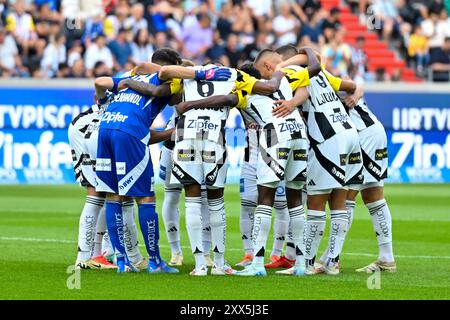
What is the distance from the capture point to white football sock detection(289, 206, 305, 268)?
40.0 ft

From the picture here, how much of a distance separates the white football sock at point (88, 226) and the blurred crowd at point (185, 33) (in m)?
15.4

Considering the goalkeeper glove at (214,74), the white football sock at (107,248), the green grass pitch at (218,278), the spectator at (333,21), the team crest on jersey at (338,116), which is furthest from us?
the spectator at (333,21)

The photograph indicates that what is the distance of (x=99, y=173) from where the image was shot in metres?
12.2

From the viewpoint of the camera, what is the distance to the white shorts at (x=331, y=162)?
12.2m

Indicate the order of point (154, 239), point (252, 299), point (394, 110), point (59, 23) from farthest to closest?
point (59, 23) → point (394, 110) → point (154, 239) → point (252, 299)

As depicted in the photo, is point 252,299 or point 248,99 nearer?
point 252,299

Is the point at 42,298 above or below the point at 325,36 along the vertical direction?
below

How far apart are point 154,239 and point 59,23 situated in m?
19.0

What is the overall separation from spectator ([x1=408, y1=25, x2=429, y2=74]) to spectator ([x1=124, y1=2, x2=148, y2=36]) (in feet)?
26.3

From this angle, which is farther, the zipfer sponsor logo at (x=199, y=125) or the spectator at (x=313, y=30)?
the spectator at (x=313, y=30)

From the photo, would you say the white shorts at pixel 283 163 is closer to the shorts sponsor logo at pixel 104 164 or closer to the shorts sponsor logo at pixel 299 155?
the shorts sponsor logo at pixel 299 155

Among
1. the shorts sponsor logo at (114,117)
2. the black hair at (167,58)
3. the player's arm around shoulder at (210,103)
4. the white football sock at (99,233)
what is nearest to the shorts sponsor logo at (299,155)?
the player's arm around shoulder at (210,103)
